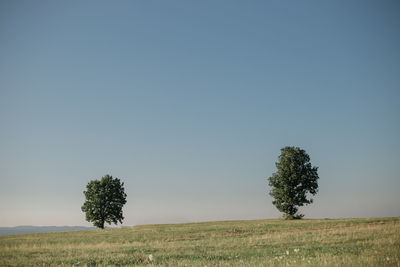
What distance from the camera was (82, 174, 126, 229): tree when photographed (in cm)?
5975

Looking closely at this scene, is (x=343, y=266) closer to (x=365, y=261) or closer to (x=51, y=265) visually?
(x=365, y=261)

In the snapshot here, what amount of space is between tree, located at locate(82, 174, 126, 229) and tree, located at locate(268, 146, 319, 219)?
33.4 metres

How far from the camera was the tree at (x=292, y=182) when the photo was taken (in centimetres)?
5462

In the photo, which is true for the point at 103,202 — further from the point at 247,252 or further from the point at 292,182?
the point at 247,252

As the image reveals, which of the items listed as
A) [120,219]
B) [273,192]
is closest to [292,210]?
[273,192]

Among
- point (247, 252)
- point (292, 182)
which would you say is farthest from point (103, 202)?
point (247, 252)

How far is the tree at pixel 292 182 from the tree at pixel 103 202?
3338cm

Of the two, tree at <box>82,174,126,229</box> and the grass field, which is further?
tree at <box>82,174,126,229</box>

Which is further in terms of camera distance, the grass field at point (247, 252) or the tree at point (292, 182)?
the tree at point (292, 182)

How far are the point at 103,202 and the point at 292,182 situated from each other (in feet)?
130

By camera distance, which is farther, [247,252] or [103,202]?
[103,202]

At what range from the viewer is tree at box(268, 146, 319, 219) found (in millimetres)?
54625

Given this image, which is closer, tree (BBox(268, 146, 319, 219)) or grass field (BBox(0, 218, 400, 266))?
grass field (BBox(0, 218, 400, 266))

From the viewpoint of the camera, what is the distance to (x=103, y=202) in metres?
60.0
